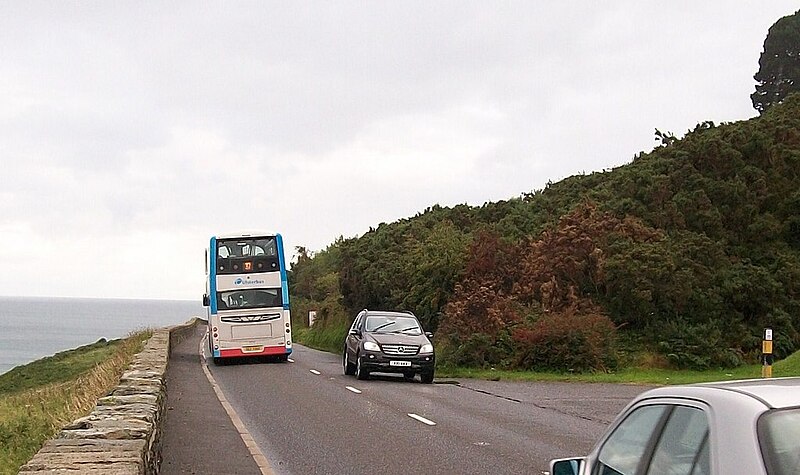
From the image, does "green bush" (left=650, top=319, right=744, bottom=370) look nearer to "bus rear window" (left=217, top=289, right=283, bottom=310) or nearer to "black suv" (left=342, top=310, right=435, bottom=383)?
"black suv" (left=342, top=310, right=435, bottom=383)

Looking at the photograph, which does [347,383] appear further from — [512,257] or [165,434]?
[512,257]

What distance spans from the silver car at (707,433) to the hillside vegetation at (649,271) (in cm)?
2328

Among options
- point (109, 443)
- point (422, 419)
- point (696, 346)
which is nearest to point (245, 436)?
point (422, 419)

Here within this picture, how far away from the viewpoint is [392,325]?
2505 centimetres

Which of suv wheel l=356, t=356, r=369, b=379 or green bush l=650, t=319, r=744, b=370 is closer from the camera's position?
suv wheel l=356, t=356, r=369, b=379

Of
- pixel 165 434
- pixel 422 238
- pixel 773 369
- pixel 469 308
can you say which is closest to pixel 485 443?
pixel 165 434

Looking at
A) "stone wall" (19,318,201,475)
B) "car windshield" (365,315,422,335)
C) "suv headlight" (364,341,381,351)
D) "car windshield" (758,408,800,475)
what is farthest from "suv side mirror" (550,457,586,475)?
"car windshield" (365,315,422,335)

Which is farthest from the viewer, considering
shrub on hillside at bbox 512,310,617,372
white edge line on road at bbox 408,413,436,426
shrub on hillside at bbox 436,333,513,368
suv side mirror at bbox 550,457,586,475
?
shrub on hillside at bbox 436,333,513,368

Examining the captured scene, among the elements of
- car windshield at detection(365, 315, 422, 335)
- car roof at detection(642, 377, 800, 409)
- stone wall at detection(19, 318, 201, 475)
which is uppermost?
car windshield at detection(365, 315, 422, 335)

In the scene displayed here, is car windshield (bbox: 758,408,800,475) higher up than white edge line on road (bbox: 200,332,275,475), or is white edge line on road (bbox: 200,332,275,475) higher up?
car windshield (bbox: 758,408,800,475)

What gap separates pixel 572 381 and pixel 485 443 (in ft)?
41.8

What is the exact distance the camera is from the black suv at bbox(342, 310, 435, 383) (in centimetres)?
2394

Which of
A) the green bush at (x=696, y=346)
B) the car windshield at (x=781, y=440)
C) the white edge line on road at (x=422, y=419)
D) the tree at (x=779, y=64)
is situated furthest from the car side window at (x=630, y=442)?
the tree at (x=779, y=64)

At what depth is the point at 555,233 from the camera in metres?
33.4
